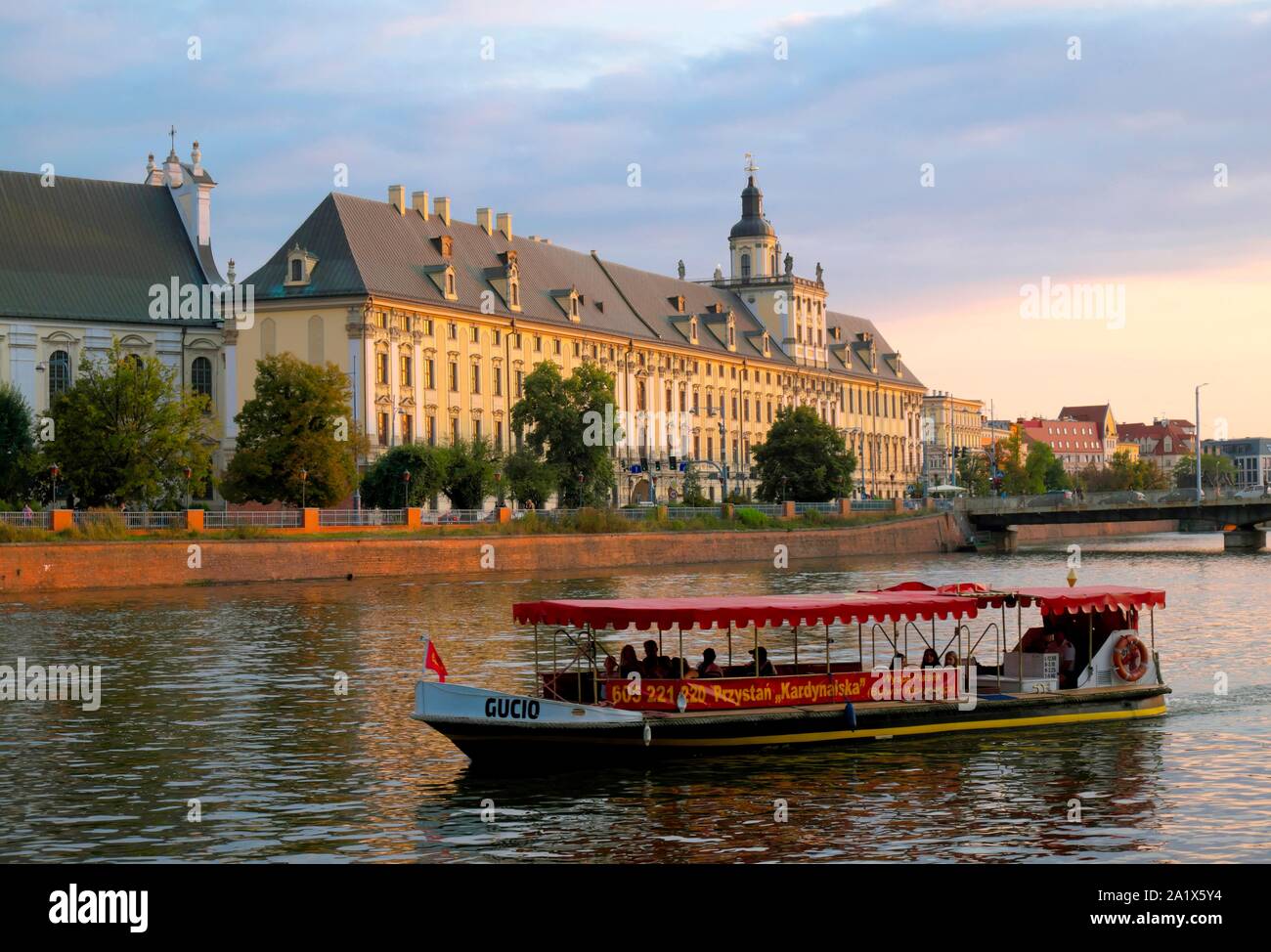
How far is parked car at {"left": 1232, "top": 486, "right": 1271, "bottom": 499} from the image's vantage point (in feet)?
364

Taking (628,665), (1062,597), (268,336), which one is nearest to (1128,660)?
(1062,597)

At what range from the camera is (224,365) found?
10238cm

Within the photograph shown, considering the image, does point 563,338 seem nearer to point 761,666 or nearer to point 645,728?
point 761,666

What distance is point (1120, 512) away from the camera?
111500 millimetres

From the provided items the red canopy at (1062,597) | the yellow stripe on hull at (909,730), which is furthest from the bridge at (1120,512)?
the yellow stripe on hull at (909,730)

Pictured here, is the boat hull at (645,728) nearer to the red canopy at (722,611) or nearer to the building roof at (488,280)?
the red canopy at (722,611)

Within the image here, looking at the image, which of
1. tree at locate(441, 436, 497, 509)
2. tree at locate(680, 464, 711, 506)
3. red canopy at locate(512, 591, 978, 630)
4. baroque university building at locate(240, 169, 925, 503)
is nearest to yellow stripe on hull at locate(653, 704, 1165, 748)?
red canopy at locate(512, 591, 978, 630)

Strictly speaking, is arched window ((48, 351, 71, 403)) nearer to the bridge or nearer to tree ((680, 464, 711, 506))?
tree ((680, 464, 711, 506))

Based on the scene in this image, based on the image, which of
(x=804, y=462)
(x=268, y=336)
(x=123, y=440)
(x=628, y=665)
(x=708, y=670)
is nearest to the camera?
(x=628, y=665)

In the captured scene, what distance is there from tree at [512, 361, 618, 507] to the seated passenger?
2820 inches

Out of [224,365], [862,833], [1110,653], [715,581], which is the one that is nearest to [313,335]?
[224,365]

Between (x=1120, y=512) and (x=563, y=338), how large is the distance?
1531 inches
